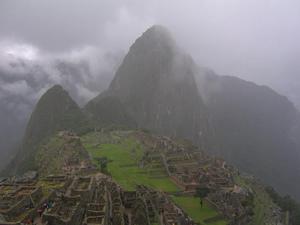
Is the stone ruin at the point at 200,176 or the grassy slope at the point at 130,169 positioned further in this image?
the stone ruin at the point at 200,176

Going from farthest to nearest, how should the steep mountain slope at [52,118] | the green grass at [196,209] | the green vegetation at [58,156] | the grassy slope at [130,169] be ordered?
the steep mountain slope at [52,118], the green vegetation at [58,156], the grassy slope at [130,169], the green grass at [196,209]

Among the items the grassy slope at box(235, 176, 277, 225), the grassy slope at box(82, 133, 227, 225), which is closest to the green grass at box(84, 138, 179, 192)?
the grassy slope at box(82, 133, 227, 225)

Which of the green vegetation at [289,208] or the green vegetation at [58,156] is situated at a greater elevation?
the green vegetation at [58,156]

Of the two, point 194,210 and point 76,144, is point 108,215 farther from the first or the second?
point 76,144

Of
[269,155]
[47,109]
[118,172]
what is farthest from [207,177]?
[269,155]

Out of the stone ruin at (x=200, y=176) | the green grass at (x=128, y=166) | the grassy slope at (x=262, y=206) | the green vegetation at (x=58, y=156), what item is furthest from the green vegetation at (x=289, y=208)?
the green vegetation at (x=58, y=156)

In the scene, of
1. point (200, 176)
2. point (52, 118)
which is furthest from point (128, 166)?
point (52, 118)

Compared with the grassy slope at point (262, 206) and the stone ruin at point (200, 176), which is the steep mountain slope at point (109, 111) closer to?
the stone ruin at point (200, 176)
